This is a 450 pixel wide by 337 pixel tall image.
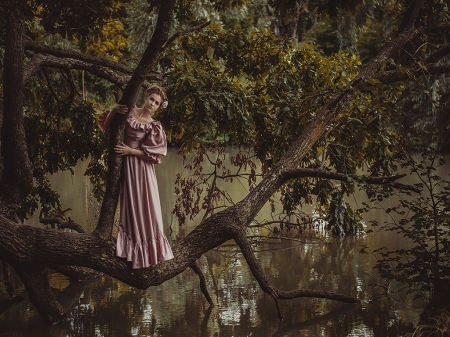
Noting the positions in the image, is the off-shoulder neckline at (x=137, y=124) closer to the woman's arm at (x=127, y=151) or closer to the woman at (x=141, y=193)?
the woman at (x=141, y=193)

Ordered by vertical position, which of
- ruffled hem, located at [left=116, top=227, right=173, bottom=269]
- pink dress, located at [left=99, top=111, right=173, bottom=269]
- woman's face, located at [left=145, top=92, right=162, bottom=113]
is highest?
woman's face, located at [left=145, top=92, right=162, bottom=113]

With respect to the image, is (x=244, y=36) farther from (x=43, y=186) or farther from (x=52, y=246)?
(x=52, y=246)

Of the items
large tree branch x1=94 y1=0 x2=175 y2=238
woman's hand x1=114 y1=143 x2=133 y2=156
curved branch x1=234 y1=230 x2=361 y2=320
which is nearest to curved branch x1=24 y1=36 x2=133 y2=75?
large tree branch x1=94 y1=0 x2=175 y2=238

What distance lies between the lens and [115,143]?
662 centimetres

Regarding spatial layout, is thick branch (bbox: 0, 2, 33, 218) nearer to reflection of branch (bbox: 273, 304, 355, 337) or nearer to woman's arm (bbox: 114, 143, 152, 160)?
woman's arm (bbox: 114, 143, 152, 160)

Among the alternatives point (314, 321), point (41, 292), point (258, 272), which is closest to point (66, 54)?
point (41, 292)

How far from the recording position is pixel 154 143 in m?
6.73

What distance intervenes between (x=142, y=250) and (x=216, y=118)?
10.1 feet

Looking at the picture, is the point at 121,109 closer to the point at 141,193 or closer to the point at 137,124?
the point at 137,124

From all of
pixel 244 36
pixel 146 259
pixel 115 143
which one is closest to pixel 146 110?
pixel 115 143

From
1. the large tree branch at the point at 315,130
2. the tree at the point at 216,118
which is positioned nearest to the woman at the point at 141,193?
the tree at the point at 216,118

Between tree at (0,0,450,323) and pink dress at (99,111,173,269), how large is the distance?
116 millimetres

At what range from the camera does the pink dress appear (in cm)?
670

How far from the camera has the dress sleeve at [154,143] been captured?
670 centimetres
